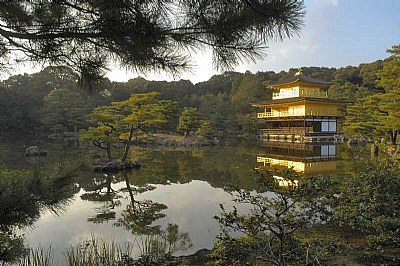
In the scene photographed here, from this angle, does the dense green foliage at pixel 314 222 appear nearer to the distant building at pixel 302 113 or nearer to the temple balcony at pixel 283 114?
the distant building at pixel 302 113

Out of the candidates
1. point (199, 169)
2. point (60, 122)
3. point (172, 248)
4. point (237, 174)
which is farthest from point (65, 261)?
point (60, 122)

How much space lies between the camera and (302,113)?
22.7m

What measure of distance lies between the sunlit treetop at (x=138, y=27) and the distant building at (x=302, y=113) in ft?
64.4

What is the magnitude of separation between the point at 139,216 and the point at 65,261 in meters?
1.88

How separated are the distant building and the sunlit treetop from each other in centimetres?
1963

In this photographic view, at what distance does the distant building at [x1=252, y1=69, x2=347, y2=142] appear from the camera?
22.3 meters

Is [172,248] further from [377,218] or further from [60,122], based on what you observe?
[60,122]

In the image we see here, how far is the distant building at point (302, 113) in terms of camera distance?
2230 cm

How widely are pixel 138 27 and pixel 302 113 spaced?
71.9 ft

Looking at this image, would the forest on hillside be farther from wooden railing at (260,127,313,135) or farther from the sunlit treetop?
the sunlit treetop

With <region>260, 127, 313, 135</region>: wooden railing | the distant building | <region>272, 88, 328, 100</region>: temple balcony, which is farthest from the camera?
<region>272, 88, 328, 100</region>: temple balcony

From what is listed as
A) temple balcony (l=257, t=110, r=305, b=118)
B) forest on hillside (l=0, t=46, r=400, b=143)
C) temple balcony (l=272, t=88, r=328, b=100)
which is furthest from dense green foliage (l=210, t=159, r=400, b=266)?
temple balcony (l=272, t=88, r=328, b=100)

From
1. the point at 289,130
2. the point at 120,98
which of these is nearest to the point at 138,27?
the point at 289,130

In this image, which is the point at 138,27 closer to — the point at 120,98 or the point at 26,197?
the point at 26,197
